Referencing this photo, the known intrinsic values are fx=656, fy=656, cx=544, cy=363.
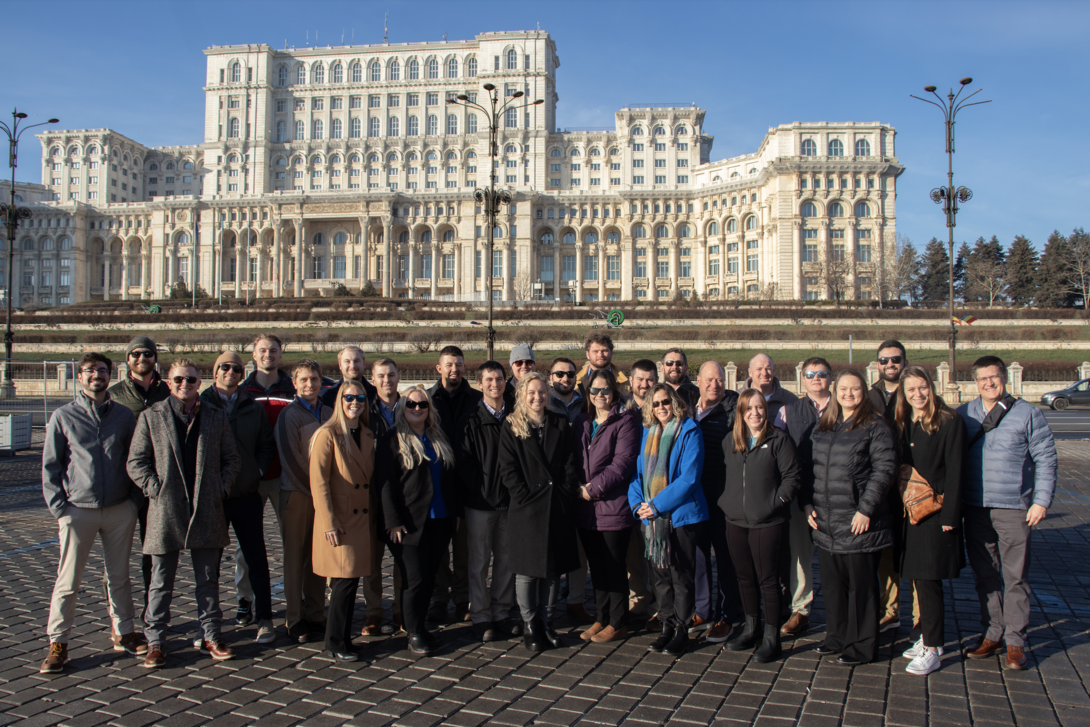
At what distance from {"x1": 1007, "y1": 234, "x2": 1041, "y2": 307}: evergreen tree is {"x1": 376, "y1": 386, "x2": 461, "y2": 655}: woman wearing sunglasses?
81648 millimetres

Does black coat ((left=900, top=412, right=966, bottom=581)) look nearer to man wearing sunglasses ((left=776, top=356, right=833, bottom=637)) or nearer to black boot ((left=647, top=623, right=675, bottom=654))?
man wearing sunglasses ((left=776, top=356, right=833, bottom=637))

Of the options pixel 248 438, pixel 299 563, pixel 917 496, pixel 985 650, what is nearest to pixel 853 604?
pixel 917 496

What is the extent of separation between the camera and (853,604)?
5.05m

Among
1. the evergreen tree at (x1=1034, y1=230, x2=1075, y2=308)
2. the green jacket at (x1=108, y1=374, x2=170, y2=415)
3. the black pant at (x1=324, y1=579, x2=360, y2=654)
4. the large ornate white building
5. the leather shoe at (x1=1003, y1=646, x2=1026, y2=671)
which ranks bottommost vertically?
the leather shoe at (x1=1003, y1=646, x2=1026, y2=671)

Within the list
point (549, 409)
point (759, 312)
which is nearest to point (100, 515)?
point (549, 409)

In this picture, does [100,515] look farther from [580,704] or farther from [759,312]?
[759,312]

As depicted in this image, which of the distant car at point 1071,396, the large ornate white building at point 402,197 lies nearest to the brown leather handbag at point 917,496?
the distant car at point 1071,396

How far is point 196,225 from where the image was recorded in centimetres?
8919

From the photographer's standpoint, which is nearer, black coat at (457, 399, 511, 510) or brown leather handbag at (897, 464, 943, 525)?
brown leather handbag at (897, 464, 943, 525)

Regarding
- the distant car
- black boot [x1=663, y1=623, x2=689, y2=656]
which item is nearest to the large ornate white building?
the distant car

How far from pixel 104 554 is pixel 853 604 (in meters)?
5.89

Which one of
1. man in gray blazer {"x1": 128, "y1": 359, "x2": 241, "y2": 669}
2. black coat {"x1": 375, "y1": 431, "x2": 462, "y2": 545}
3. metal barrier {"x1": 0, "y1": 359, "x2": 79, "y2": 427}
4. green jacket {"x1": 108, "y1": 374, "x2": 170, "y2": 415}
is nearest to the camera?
man in gray blazer {"x1": 128, "y1": 359, "x2": 241, "y2": 669}

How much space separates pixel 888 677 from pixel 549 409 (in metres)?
3.25

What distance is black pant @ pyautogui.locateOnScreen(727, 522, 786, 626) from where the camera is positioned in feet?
17.1
